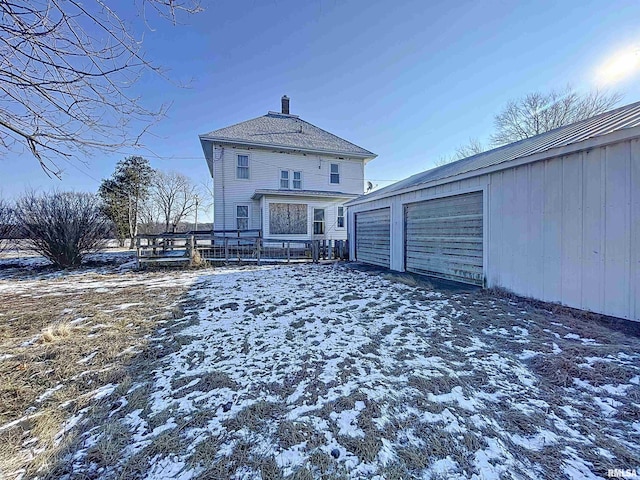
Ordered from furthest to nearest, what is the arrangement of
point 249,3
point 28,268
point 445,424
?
point 28,268 → point 249,3 → point 445,424

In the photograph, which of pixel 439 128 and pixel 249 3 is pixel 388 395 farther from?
pixel 439 128

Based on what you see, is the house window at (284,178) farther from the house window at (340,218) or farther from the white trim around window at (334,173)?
the house window at (340,218)

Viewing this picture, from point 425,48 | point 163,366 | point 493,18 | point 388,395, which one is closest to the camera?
point 388,395

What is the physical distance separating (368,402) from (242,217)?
13586 millimetres

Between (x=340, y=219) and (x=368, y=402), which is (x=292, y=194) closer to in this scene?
(x=340, y=219)

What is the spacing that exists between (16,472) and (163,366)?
4.39 feet

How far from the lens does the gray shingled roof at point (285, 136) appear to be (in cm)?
1455

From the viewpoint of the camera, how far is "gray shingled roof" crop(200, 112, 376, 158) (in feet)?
47.8

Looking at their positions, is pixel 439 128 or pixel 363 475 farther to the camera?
pixel 439 128

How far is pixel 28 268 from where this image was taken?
10.7 metres

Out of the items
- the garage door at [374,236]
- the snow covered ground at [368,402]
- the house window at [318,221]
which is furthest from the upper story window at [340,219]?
the snow covered ground at [368,402]

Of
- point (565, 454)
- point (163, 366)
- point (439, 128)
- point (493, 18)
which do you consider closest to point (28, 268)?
point (163, 366)

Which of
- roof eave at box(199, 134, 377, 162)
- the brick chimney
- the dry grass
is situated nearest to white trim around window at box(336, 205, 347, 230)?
roof eave at box(199, 134, 377, 162)

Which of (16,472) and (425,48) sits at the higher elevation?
(425,48)
